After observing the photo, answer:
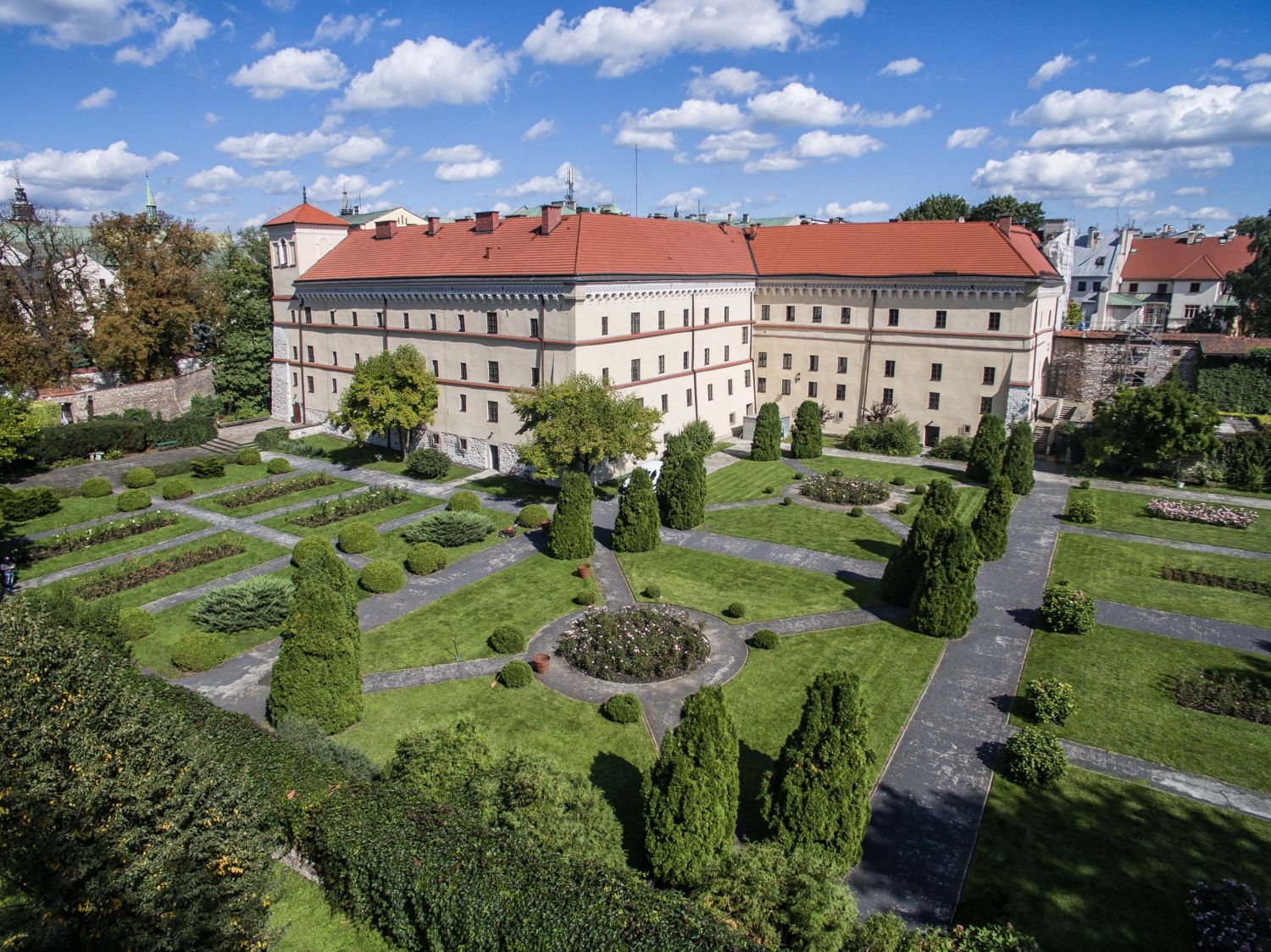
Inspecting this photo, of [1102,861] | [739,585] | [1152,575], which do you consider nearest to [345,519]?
[739,585]

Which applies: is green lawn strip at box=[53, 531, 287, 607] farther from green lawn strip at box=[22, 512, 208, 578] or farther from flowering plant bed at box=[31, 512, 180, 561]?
flowering plant bed at box=[31, 512, 180, 561]

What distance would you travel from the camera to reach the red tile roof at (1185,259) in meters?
73.6

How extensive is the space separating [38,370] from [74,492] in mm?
16587

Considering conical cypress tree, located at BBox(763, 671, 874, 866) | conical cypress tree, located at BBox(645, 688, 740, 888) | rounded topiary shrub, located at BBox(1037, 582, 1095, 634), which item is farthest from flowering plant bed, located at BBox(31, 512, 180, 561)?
rounded topiary shrub, located at BBox(1037, 582, 1095, 634)

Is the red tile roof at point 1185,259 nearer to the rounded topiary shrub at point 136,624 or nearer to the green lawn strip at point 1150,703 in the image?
the green lawn strip at point 1150,703

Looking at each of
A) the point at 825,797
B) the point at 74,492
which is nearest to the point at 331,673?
the point at 825,797

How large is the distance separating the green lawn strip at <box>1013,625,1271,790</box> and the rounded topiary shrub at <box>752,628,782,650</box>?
22.5 ft

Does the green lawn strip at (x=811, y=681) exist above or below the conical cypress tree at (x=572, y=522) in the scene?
below

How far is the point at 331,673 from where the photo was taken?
19141mm

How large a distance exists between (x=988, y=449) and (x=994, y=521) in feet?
39.4

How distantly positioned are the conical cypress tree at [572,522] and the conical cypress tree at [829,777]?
17114 mm

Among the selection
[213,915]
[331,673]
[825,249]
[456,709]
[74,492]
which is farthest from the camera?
[825,249]

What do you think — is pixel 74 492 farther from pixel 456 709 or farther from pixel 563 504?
pixel 456 709

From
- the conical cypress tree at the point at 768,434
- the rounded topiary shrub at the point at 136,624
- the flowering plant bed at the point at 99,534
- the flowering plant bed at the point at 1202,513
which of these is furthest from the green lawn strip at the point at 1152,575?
the flowering plant bed at the point at 99,534
